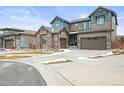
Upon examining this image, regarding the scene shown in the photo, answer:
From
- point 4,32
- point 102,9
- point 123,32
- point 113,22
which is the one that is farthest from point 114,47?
point 4,32

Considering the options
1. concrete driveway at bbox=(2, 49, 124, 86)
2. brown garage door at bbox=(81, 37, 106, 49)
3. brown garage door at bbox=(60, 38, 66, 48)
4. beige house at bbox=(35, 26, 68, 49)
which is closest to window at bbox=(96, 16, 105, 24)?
brown garage door at bbox=(81, 37, 106, 49)

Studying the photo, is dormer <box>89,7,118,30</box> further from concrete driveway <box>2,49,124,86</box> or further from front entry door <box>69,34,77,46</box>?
concrete driveway <box>2,49,124,86</box>

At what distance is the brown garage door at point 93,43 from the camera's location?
29.8 m

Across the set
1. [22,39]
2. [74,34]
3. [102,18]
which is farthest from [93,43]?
[22,39]

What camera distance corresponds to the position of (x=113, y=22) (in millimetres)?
31531

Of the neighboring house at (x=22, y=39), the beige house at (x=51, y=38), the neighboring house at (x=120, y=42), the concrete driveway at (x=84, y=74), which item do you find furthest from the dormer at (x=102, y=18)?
the concrete driveway at (x=84, y=74)

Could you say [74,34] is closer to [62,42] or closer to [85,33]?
[62,42]

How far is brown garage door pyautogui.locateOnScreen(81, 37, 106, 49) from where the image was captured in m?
29.8

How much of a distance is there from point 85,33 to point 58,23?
962 centimetres

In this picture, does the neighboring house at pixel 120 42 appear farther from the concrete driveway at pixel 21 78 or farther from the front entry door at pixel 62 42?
the concrete driveway at pixel 21 78

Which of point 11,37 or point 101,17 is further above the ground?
point 101,17

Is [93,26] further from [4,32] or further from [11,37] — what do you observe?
[4,32]
